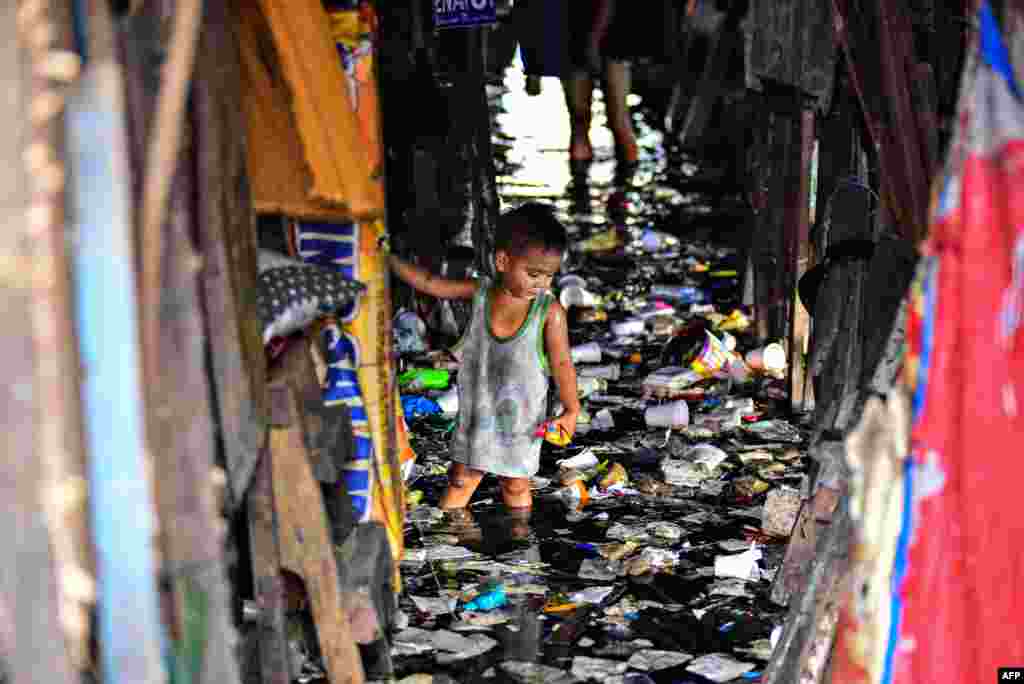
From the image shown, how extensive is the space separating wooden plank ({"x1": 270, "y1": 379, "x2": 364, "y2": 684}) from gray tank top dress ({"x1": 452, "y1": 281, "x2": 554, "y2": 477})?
1687mm

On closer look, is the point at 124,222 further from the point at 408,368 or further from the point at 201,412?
the point at 408,368

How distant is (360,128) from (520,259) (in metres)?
1.36

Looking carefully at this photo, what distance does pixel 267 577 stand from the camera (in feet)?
9.43

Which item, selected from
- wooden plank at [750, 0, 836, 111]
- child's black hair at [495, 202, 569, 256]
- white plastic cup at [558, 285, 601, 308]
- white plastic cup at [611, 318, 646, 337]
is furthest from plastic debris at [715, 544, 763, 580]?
white plastic cup at [558, 285, 601, 308]

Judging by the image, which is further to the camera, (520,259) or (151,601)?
(520,259)

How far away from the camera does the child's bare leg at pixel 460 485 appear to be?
484 cm

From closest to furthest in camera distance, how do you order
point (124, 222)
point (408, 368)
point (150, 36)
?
point (124, 222), point (150, 36), point (408, 368)

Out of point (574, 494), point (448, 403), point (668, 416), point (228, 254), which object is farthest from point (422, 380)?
point (228, 254)

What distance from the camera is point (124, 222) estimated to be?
2.12 m

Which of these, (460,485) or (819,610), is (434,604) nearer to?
(460,485)

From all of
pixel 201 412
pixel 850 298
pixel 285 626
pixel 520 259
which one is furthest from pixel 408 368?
pixel 201 412

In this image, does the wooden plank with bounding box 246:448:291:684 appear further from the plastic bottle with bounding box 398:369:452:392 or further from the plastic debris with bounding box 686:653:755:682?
the plastic bottle with bounding box 398:369:452:392

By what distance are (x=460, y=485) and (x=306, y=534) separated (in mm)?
1912

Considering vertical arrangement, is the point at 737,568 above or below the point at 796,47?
below
